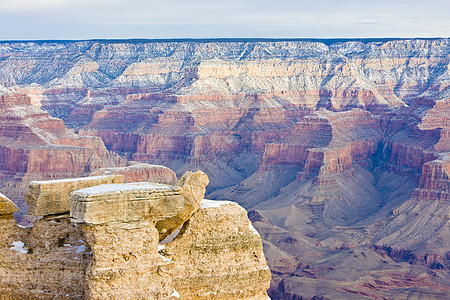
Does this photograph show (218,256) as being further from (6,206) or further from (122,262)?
(6,206)

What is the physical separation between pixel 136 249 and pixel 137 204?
1251mm

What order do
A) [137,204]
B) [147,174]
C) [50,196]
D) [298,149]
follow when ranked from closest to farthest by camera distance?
[137,204] → [50,196] → [147,174] → [298,149]

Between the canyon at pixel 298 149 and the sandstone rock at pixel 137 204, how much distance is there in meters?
47.9

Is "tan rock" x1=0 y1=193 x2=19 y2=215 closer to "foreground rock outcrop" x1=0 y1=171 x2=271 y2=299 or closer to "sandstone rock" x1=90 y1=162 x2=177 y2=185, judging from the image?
"foreground rock outcrop" x1=0 y1=171 x2=271 y2=299

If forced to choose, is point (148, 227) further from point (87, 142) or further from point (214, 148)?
point (214, 148)

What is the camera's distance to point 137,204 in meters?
21.2

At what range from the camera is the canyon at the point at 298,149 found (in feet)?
280

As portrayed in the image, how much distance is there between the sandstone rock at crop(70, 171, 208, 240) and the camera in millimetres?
20609

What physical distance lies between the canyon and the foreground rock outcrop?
46.3 metres

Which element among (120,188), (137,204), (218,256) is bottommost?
(218,256)

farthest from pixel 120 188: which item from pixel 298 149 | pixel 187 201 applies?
pixel 298 149

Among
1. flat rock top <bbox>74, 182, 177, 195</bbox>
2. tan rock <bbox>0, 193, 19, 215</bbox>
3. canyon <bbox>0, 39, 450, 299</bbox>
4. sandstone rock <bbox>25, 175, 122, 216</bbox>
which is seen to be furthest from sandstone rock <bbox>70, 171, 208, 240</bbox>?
canyon <bbox>0, 39, 450, 299</bbox>

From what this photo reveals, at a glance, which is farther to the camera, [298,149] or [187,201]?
[298,149]

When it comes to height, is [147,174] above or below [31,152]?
above
